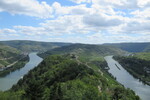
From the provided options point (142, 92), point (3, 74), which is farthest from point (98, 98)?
point (3, 74)

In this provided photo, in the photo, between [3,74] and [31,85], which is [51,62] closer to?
[3,74]

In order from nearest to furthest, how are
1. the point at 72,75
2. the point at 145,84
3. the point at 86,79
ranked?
the point at 86,79
the point at 72,75
the point at 145,84

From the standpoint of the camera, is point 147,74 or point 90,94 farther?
point 147,74

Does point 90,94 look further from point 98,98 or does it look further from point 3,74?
point 3,74

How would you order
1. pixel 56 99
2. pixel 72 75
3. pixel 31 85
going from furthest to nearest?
pixel 72 75 < pixel 56 99 < pixel 31 85

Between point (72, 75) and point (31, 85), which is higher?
point (31, 85)

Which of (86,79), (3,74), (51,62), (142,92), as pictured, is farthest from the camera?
(3,74)

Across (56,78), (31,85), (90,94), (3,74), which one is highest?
(31,85)

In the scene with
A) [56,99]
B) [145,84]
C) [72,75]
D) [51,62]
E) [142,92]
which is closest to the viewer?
[56,99]

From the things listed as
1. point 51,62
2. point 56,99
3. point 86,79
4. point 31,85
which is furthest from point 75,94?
point 51,62
